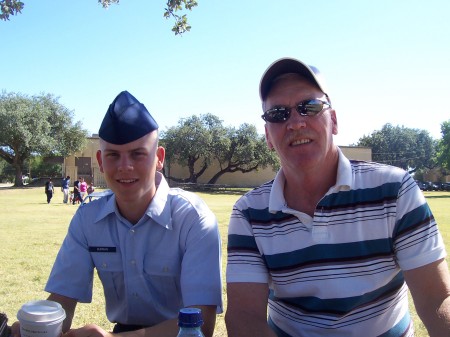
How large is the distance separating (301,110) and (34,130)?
48.7 metres

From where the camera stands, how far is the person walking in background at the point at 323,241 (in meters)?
2.08

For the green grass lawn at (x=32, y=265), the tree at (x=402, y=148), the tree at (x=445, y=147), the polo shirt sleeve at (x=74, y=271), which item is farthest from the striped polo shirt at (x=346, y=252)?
the tree at (x=402, y=148)

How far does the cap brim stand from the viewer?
225 cm

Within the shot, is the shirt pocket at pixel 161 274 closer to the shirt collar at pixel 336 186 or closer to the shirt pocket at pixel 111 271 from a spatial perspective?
the shirt pocket at pixel 111 271

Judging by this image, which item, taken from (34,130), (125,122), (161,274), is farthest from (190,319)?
(34,130)

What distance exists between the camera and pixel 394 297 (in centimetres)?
223

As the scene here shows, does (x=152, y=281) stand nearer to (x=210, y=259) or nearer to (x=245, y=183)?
(x=210, y=259)

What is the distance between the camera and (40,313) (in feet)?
5.45

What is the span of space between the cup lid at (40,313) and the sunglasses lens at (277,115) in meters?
1.33

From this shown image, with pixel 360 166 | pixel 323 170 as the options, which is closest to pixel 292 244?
pixel 323 170

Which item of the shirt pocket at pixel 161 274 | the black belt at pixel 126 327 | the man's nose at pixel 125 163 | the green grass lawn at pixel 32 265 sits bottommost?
the green grass lawn at pixel 32 265

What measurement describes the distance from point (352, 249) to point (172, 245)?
103 cm

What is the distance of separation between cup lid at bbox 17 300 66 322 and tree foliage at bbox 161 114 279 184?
166 ft

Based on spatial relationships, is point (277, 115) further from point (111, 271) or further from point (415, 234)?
point (111, 271)
